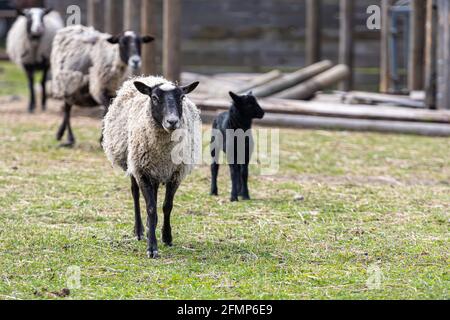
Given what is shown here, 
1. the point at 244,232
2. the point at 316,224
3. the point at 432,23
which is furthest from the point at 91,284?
the point at 432,23

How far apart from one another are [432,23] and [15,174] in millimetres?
6992

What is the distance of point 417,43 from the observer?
53.5ft

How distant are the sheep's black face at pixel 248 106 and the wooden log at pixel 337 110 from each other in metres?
4.97

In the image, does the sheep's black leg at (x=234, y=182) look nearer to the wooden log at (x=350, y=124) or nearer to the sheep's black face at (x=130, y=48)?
the sheep's black face at (x=130, y=48)

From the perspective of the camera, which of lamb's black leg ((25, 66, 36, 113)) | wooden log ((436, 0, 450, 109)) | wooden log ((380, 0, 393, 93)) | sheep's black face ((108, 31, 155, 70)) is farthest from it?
wooden log ((380, 0, 393, 93))

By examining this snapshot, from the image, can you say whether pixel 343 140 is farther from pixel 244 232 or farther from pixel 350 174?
pixel 244 232

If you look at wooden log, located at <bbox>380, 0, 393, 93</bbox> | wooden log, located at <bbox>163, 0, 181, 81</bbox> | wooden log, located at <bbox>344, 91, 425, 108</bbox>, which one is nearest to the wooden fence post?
wooden log, located at <bbox>163, 0, 181, 81</bbox>

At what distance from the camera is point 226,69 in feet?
71.4

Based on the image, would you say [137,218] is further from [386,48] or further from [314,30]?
[314,30]

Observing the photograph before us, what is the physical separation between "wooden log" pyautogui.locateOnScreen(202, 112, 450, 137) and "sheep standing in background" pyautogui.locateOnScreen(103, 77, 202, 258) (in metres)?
6.60

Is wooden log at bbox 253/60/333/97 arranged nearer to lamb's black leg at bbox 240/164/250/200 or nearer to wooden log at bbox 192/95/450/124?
wooden log at bbox 192/95/450/124

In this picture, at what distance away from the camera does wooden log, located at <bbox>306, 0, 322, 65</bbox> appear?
18.8 meters

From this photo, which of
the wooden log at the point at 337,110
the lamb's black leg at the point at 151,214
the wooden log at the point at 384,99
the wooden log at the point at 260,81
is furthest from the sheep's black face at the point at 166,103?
the wooden log at the point at 384,99

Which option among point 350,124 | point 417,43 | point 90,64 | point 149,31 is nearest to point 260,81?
point 149,31
